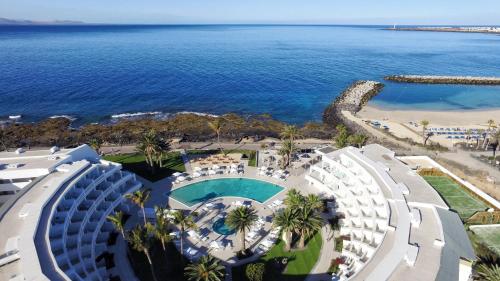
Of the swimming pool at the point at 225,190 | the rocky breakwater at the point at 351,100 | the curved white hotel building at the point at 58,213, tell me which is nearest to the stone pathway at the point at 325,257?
the swimming pool at the point at 225,190

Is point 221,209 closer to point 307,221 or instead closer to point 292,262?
point 292,262

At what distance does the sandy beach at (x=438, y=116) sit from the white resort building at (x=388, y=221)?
54.6m

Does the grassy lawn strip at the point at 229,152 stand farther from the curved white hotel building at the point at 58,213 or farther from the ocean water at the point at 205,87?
the ocean water at the point at 205,87

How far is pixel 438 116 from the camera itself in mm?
106750

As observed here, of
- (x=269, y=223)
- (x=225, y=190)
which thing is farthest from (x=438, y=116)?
(x=269, y=223)

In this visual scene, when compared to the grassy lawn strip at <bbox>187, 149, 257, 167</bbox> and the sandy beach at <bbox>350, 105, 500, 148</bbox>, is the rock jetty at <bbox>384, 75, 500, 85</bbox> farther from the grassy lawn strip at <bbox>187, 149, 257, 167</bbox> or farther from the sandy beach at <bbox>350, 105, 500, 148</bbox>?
the grassy lawn strip at <bbox>187, 149, 257, 167</bbox>

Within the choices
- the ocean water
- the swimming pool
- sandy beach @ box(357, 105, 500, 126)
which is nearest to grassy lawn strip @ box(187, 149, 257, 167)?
the swimming pool

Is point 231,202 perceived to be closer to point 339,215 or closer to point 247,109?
point 339,215

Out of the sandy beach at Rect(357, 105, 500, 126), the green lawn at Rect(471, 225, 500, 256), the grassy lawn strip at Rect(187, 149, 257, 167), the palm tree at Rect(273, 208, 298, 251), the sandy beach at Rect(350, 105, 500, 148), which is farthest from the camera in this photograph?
the sandy beach at Rect(357, 105, 500, 126)

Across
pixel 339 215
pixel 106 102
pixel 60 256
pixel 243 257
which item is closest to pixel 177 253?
pixel 243 257

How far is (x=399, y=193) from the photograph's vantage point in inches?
1682

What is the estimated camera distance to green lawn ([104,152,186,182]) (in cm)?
6200

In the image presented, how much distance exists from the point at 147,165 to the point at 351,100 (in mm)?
84668

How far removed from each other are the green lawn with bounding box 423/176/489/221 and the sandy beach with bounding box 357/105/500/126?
49.2 metres
